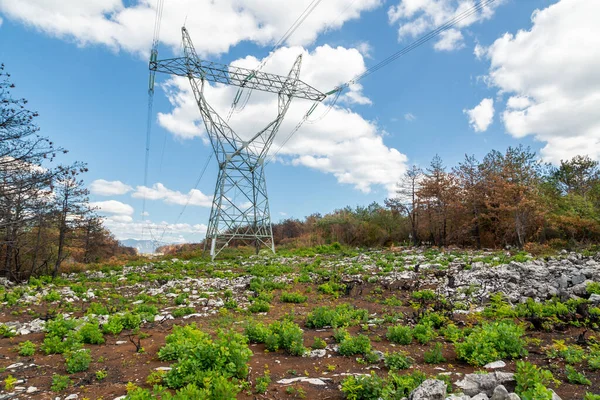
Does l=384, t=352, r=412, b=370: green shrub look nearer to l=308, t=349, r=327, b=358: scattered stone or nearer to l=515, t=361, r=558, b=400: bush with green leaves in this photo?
l=308, t=349, r=327, b=358: scattered stone

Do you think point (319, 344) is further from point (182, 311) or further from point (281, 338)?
point (182, 311)

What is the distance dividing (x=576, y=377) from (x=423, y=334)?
107 inches

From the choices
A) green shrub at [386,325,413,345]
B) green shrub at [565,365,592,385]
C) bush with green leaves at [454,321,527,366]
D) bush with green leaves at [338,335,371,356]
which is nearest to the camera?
green shrub at [565,365,592,385]

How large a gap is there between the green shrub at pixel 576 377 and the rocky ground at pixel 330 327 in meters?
0.02

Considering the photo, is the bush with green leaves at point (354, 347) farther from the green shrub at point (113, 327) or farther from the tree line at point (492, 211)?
the tree line at point (492, 211)

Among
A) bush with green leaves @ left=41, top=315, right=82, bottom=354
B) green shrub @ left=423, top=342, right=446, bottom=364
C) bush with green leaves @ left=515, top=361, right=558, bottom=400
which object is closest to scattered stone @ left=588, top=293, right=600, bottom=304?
bush with green leaves @ left=515, top=361, right=558, bottom=400

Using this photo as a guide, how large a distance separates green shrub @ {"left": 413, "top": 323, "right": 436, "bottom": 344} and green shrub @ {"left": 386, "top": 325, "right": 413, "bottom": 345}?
0.20 meters

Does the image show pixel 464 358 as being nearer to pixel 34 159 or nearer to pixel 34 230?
pixel 34 159

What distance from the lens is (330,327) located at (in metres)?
8.33

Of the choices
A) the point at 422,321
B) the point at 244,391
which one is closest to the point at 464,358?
the point at 422,321

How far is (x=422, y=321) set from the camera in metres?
7.91

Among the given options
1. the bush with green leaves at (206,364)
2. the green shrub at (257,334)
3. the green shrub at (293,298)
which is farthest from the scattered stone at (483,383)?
the green shrub at (293,298)

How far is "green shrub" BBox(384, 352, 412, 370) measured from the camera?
18.1 ft

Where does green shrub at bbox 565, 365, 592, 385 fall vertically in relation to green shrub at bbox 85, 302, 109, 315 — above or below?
below
